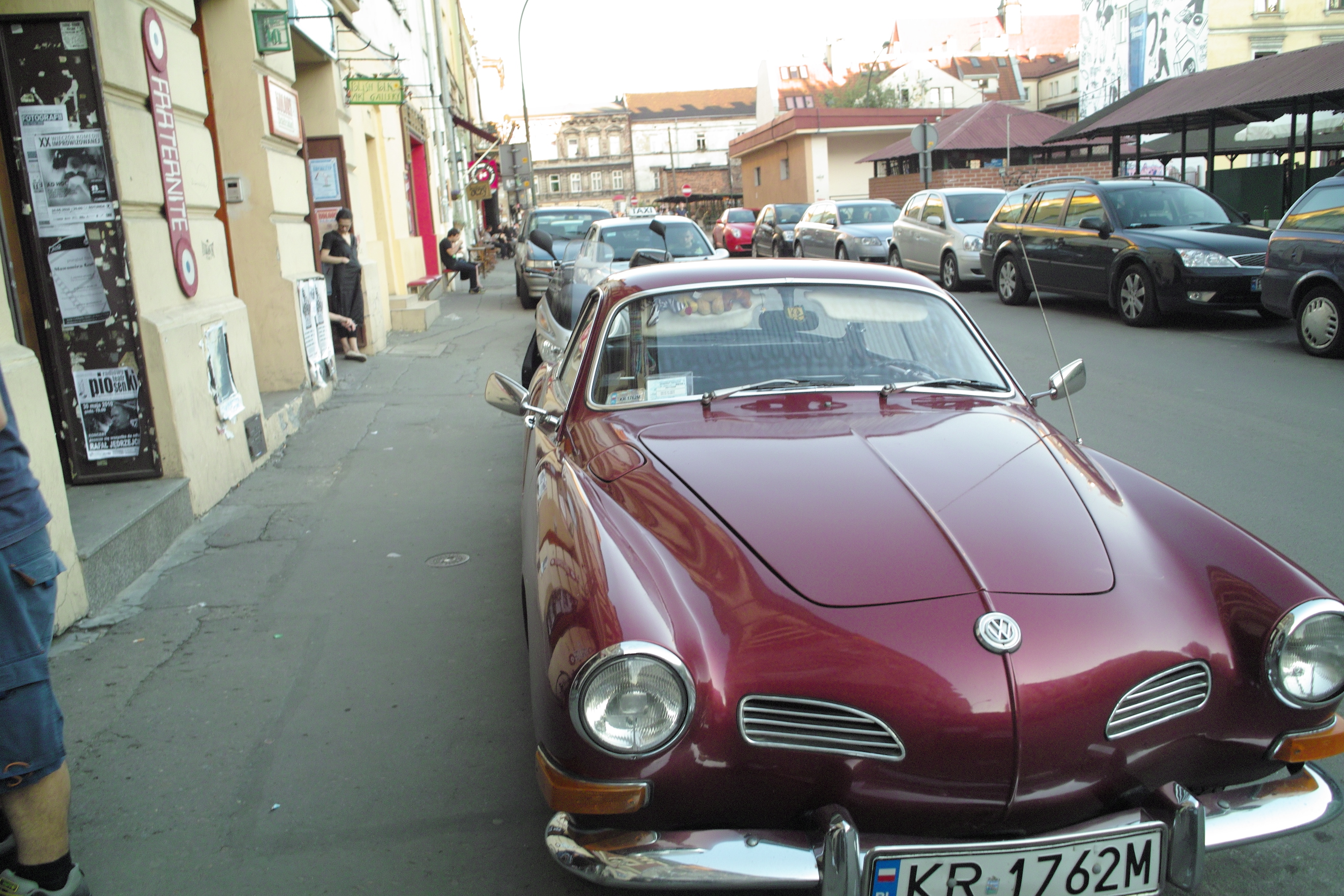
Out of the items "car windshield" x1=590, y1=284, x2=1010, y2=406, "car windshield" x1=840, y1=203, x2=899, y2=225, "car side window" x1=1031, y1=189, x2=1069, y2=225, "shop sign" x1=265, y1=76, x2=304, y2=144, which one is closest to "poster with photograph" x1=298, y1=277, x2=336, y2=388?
"shop sign" x1=265, y1=76, x2=304, y2=144

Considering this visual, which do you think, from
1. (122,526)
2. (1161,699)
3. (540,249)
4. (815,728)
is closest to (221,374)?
(122,526)

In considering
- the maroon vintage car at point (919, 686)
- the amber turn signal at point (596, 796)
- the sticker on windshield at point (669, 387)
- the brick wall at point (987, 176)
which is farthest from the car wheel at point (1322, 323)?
the brick wall at point (987, 176)

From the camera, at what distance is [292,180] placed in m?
8.93

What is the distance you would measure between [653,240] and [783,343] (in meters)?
9.40

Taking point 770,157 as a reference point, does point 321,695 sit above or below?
below

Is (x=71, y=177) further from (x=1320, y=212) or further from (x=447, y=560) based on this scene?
(x=1320, y=212)

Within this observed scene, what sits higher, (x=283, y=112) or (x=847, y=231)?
(x=283, y=112)

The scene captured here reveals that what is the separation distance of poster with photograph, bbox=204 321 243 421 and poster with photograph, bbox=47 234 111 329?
2.81ft

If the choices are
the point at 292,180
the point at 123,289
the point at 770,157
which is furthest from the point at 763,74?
the point at 123,289

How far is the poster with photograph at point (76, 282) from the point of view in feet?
16.8

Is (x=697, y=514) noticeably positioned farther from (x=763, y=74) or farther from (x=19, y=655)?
(x=763, y=74)

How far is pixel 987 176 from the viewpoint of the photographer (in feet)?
123

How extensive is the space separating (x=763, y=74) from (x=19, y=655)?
6327 centimetres

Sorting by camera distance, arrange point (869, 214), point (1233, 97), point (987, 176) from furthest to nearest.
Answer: point (987, 176) < point (869, 214) < point (1233, 97)
